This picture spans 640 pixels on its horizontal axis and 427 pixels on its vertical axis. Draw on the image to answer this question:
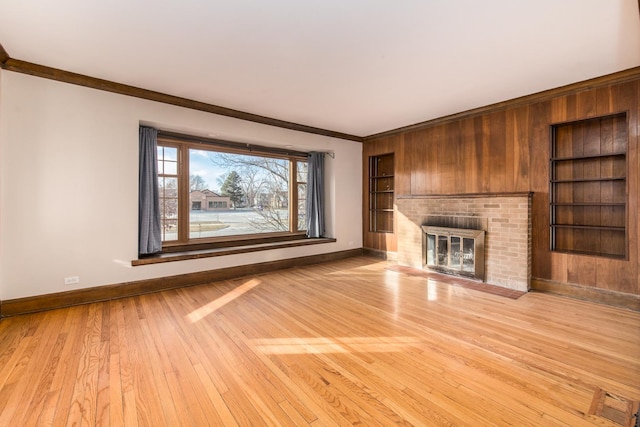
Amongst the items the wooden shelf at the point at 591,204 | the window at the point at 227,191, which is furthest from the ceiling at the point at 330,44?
the wooden shelf at the point at 591,204

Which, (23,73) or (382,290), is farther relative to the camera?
(382,290)

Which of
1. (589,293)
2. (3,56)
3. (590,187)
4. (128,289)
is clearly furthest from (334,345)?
(3,56)

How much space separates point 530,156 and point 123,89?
5.42 meters

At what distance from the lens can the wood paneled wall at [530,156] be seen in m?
3.18

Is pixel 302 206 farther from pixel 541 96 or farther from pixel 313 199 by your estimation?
pixel 541 96

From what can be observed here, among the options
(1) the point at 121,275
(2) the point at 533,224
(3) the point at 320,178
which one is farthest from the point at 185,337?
(2) the point at 533,224

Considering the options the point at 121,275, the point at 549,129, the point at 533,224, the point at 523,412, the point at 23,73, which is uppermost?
the point at 23,73

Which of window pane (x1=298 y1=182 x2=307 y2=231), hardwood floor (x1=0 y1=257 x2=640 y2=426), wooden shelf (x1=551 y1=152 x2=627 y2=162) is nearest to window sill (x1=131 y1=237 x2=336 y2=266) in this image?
window pane (x1=298 y1=182 x2=307 y2=231)

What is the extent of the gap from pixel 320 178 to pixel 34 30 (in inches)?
173

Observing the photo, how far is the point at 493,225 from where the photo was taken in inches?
163

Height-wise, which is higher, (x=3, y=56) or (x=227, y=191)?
(x=3, y=56)

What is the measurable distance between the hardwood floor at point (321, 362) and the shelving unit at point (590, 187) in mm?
901

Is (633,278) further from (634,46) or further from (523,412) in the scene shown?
(523,412)

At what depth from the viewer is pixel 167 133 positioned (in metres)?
4.21
